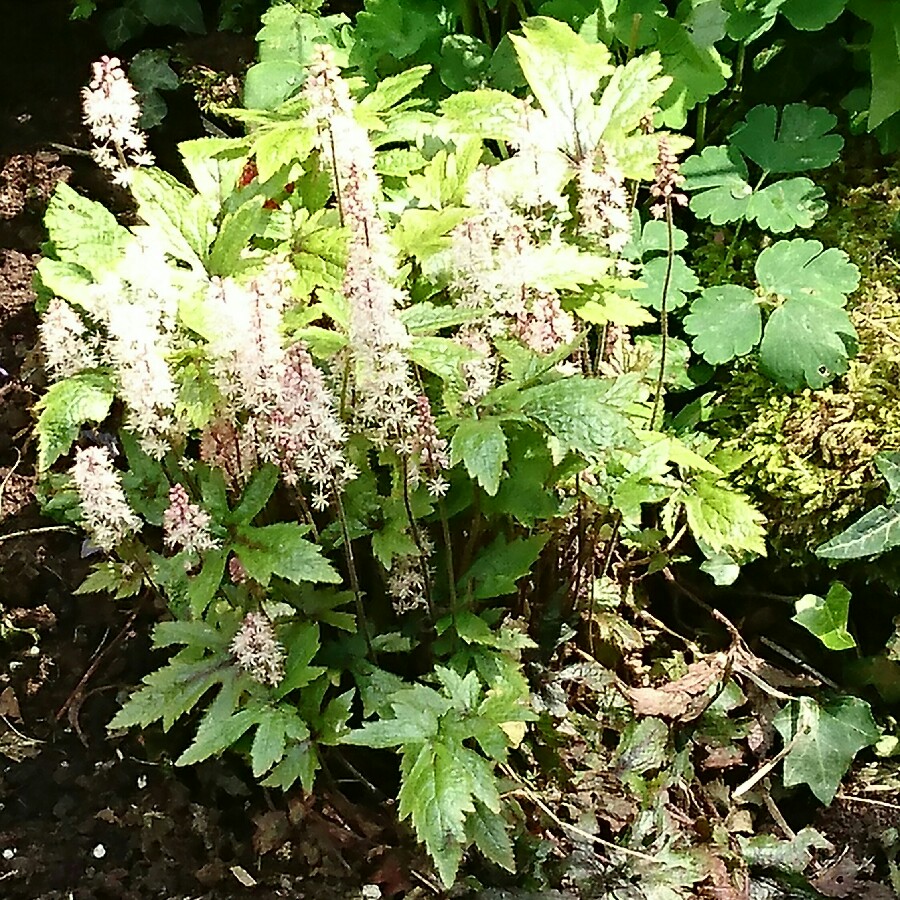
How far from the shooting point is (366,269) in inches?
41.1

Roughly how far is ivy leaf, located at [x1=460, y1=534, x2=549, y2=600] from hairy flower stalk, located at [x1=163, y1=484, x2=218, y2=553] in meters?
0.36

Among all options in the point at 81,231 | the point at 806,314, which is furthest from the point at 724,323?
the point at 81,231

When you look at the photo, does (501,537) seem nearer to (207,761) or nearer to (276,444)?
(276,444)

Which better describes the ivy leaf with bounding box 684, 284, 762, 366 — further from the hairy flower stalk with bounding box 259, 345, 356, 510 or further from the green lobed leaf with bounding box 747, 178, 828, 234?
the hairy flower stalk with bounding box 259, 345, 356, 510

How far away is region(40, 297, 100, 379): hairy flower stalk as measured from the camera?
1.21m

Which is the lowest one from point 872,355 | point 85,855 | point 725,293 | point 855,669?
point 855,669

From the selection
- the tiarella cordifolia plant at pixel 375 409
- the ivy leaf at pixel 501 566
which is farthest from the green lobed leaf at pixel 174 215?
the ivy leaf at pixel 501 566

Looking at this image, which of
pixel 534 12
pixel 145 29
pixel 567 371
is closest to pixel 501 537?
pixel 567 371

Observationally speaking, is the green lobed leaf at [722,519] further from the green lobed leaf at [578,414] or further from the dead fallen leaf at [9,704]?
the dead fallen leaf at [9,704]

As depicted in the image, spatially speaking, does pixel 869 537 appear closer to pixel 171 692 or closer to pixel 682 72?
pixel 682 72

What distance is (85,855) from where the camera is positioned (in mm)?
1484

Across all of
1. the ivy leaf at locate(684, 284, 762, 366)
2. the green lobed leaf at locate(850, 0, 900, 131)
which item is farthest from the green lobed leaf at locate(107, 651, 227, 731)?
the green lobed leaf at locate(850, 0, 900, 131)

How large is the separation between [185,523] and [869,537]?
0.95m

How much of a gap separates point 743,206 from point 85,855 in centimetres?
142
